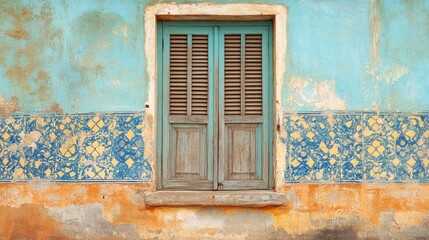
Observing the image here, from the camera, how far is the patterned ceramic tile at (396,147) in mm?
6297

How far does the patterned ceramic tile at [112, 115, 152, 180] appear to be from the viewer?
6332 mm

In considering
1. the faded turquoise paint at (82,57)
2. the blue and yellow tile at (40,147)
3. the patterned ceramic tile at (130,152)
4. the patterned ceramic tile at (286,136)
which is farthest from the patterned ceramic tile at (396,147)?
the blue and yellow tile at (40,147)

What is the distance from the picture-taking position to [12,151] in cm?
641

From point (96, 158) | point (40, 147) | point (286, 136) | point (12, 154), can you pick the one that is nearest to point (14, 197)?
point (12, 154)

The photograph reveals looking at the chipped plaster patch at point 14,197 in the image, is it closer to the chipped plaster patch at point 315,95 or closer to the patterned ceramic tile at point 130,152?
the patterned ceramic tile at point 130,152

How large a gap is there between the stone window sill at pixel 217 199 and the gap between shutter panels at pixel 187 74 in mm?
839

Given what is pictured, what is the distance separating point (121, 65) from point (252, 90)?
51.6 inches

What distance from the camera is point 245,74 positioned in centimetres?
655

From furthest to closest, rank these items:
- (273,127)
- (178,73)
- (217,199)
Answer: (178,73) < (273,127) < (217,199)

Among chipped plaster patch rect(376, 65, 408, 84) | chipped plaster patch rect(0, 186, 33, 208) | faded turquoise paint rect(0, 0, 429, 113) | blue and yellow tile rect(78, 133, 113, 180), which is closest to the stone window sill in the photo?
blue and yellow tile rect(78, 133, 113, 180)

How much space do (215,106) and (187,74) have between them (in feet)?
1.39

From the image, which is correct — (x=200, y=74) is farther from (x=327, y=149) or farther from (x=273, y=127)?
(x=327, y=149)

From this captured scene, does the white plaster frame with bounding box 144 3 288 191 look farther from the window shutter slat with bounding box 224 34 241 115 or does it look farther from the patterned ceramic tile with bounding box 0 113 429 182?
the window shutter slat with bounding box 224 34 241 115

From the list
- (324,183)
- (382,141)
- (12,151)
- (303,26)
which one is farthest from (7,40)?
(382,141)
